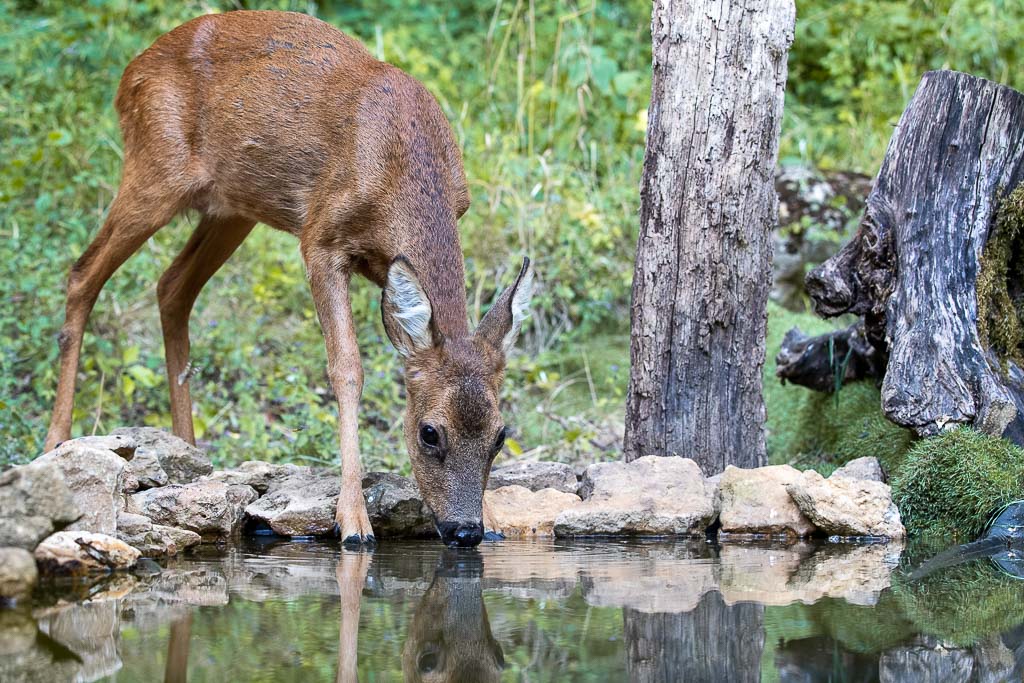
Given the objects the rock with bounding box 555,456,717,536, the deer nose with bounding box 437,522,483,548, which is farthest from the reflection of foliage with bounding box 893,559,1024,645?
the deer nose with bounding box 437,522,483,548

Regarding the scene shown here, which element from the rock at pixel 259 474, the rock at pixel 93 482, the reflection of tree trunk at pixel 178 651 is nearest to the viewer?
the reflection of tree trunk at pixel 178 651

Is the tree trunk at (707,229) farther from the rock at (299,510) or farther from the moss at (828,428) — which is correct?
the rock at (299,510)

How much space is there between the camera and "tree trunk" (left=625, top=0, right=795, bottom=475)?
18.6 feet

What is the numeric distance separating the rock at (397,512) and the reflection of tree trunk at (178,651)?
183cm

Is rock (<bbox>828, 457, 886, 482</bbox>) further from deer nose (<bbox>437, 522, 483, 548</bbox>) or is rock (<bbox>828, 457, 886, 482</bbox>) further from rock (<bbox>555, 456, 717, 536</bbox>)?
deer nose (<bbox>437, 522, 483, 548</bbox>)

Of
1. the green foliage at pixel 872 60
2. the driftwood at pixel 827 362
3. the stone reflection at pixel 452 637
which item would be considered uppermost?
the green foliage at pixel 872 60

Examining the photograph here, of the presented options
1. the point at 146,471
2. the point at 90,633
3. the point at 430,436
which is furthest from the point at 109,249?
the point at 90,633

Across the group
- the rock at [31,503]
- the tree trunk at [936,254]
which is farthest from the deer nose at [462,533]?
the tree trunk at [936,254]

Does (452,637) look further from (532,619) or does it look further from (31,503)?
(31,503)

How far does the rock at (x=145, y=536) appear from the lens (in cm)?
470

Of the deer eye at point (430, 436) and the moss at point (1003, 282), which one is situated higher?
the moss at point (1003, 282)

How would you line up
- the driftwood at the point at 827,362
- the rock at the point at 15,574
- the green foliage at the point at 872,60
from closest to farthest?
the rock at the point at 15,574, the driftwood at the point at 827,362, the green foliage at the point at 872,60

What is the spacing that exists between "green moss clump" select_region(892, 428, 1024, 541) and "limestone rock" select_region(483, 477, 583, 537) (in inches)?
59.5

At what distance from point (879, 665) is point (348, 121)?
12.4ft
